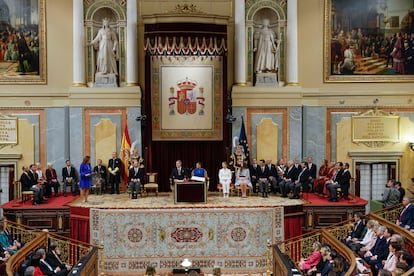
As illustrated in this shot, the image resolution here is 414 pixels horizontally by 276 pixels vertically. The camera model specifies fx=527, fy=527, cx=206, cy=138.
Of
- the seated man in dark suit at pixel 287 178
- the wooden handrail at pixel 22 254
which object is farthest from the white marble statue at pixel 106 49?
the wooden handrail at pixel 22 254

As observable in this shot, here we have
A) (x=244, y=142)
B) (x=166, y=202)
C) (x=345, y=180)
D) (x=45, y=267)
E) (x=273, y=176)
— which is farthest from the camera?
(x=244, y=142)

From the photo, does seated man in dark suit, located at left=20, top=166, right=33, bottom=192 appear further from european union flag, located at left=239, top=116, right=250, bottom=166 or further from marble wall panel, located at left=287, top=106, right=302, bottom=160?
marble wall panel, located at left=287, top=106, right=302, bottom=160

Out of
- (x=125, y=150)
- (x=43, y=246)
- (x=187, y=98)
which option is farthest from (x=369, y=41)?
(x=43, y=246)

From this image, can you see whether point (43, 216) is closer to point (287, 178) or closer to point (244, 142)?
point (244, 142)

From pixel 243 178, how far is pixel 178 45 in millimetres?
4707

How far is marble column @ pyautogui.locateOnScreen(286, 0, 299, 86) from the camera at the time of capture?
59.8 ft

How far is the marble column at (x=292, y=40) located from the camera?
18.2 meters

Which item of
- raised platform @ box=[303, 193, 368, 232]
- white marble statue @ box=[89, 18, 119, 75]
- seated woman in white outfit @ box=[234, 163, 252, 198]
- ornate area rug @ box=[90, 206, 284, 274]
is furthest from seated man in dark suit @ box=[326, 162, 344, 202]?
white marble statue @ box=[89, 18, 119, 75]

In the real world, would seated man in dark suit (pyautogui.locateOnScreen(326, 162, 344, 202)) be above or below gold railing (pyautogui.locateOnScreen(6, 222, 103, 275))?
above

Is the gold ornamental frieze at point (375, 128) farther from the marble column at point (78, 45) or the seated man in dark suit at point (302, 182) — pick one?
the marble column at point (78, 45)

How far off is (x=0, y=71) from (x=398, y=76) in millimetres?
13979

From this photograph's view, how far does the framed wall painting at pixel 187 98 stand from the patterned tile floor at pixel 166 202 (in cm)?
238

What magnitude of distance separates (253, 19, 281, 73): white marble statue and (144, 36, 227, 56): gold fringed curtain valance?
212 cm

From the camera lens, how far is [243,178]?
16.5 meters
